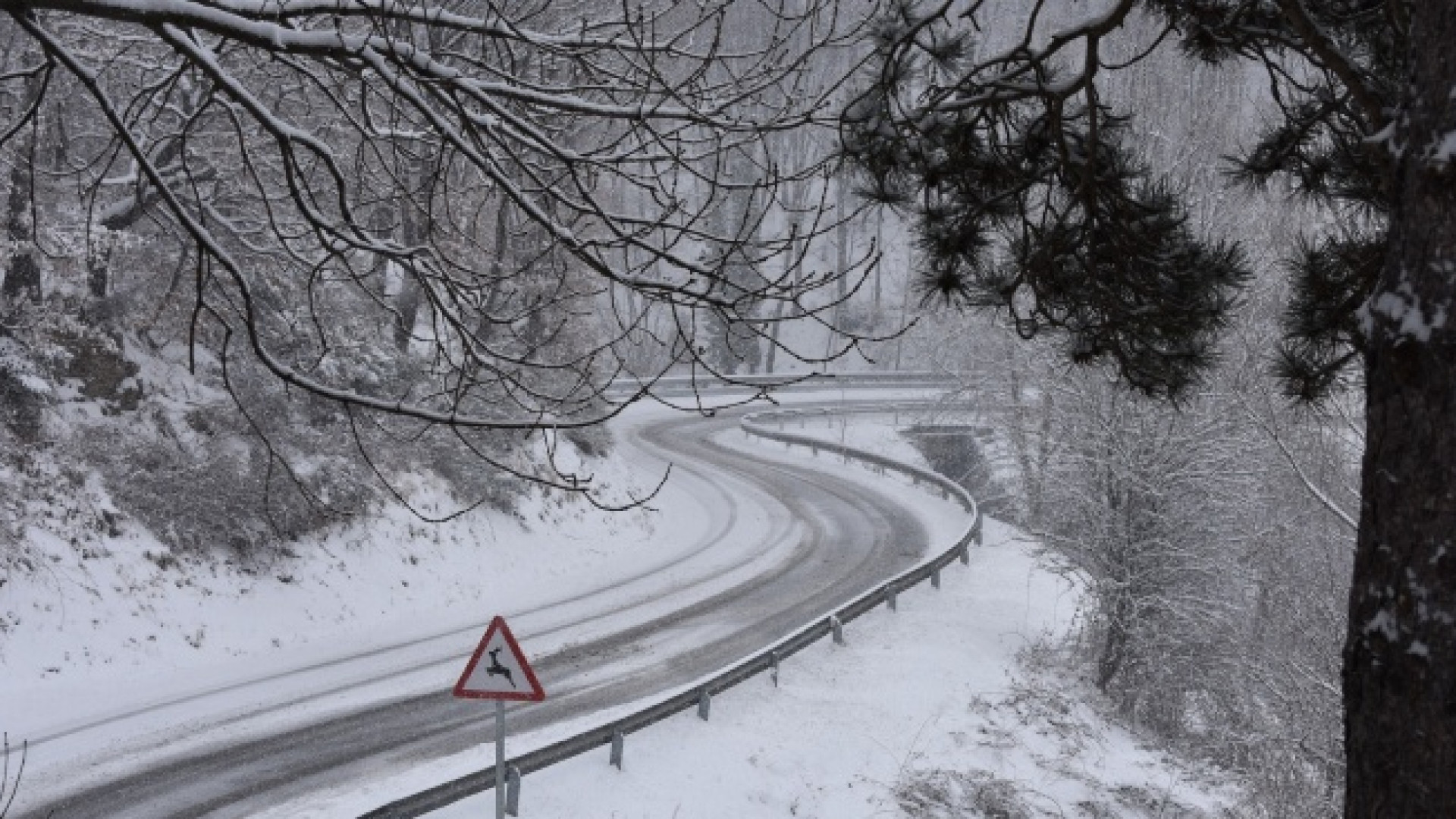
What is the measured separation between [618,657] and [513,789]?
5151 millimetres

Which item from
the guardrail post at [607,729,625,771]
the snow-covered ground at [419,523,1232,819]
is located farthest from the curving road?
the guardrail post at [607,729,625,771]

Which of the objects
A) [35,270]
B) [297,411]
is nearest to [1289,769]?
[297,411]

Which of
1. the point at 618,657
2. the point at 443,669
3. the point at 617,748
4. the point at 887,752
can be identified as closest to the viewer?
the point at 617,748

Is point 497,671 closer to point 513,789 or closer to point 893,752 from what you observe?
point 513,789

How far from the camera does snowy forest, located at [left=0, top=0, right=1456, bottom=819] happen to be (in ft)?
12.6

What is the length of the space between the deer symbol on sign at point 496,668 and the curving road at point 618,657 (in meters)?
3.15

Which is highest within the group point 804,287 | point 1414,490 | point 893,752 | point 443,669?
point 804,287

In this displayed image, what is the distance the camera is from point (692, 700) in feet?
45.2

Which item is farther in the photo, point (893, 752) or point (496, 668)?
point (893, 752)

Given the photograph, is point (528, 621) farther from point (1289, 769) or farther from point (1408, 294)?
point (1408, 294)

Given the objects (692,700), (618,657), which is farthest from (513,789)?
(618,657)

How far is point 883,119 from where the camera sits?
5.71 m

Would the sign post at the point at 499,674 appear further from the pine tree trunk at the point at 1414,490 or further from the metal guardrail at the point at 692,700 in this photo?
the pine tree trunk at the point at 1414,490

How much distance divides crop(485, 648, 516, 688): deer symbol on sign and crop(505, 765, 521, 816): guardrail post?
1.96 m
